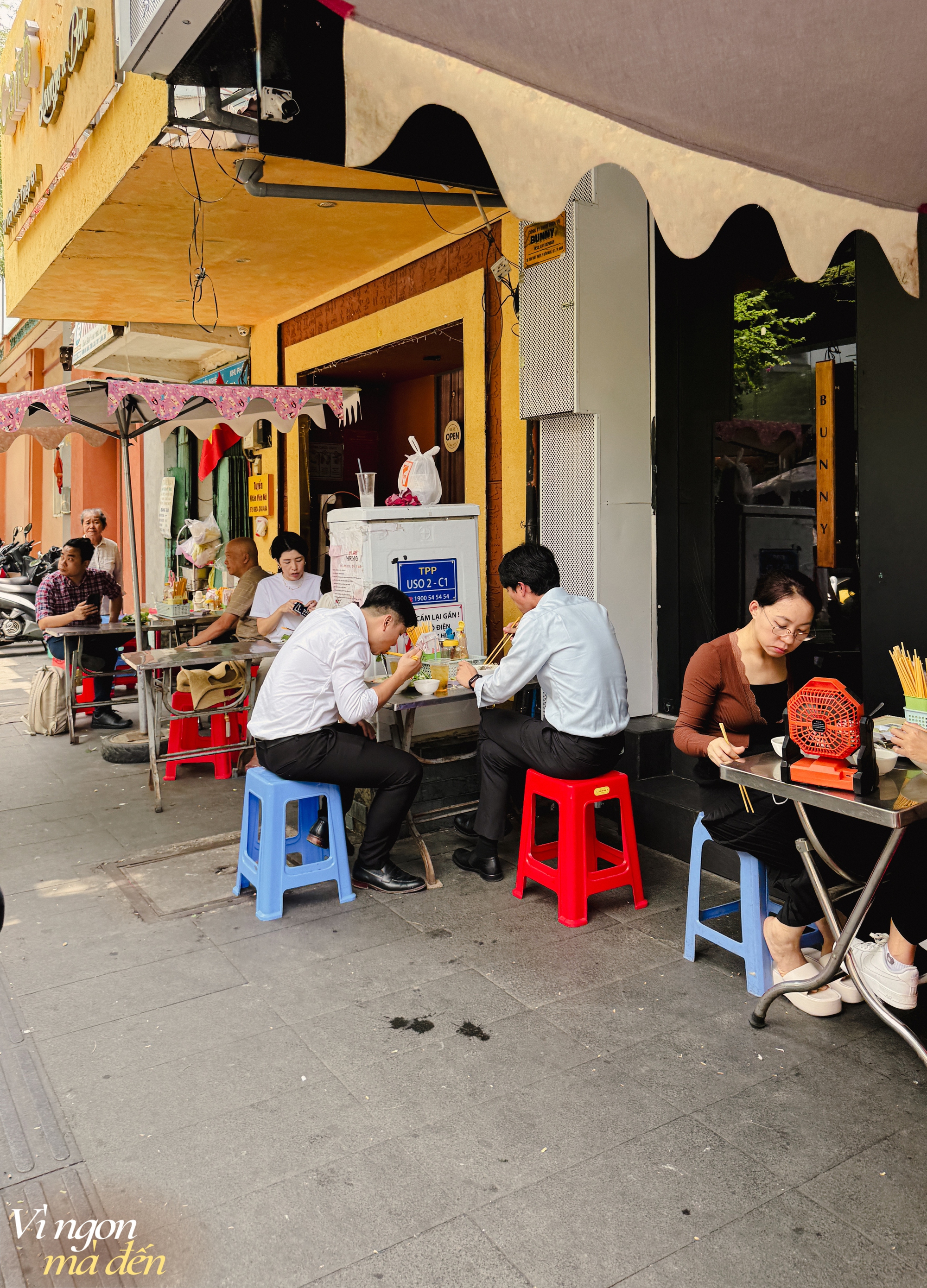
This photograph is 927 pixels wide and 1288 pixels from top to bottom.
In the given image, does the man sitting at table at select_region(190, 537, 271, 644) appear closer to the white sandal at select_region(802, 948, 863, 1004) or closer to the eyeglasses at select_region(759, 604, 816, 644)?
the eyeglasses at select_region(759, 604, 816, 644)

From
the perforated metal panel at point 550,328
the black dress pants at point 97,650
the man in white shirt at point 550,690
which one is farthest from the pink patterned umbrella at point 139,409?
the man in white shirt at point 550,690

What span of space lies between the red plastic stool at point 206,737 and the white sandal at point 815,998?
4215mm

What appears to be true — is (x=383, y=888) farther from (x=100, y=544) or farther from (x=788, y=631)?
(x=100, y=544)

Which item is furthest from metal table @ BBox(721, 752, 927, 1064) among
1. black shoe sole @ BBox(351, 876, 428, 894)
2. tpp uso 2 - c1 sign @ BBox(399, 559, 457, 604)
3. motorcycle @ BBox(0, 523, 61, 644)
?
motorcycle @ BBox(0, 523, 61, 644)

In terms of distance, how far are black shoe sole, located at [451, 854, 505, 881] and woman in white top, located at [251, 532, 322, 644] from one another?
8.19 ft

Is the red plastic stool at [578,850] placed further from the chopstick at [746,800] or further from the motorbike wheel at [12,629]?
the motorbike wheel at [12,629]

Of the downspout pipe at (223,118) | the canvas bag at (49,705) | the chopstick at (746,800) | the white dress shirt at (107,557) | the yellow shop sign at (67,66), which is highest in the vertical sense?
the yellow shop sign at (67,66)

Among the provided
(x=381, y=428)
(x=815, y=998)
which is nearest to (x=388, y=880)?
(x=815, y=998)

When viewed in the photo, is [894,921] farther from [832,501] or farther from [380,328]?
[380,328]

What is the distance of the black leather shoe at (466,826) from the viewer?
17.1 feet

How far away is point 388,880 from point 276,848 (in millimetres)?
579

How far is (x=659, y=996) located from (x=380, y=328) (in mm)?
5839

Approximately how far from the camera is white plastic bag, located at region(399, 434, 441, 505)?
5.70 metres

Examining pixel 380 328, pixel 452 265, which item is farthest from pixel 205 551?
pixel 452 265
